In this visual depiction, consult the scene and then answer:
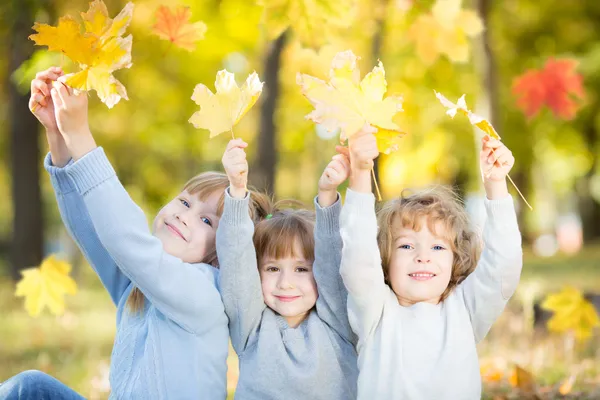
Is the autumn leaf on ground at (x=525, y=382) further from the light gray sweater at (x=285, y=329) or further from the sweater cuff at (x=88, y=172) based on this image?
the sweater cuff at (x=88, y=172)

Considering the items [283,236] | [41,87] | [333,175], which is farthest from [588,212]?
[41,87]

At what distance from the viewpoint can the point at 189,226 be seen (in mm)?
2527

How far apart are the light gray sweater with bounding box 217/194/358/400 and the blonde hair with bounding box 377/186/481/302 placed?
0.17 meters

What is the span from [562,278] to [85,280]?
588 centimetres

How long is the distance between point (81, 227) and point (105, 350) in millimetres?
2696

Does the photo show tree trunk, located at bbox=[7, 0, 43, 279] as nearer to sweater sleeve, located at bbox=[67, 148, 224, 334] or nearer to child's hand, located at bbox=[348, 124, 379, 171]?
sweater sleeve, located at bbox=[67, 148, 224, 334]

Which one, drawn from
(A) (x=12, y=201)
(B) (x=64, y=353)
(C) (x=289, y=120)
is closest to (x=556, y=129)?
(C) (x=289, y=120)

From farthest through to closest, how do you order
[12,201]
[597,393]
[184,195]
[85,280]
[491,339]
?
[85,280]
[12,201]
[491,339]
[597,393]
[184,195]

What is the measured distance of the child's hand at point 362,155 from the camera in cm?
216

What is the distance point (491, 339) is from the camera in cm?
535

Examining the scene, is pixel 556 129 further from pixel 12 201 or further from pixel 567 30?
pixel 12 201

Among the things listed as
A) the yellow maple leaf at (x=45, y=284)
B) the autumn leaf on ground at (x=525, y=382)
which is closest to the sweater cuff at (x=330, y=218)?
the yellow maple leaf at (x=45, y=284)

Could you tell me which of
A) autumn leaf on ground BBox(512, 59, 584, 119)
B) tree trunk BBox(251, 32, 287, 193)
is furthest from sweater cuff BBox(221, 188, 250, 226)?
autumn leaf on ground BBox(512, 59, 584, 119)

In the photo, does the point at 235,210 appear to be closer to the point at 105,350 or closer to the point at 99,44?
the point at 99,44
